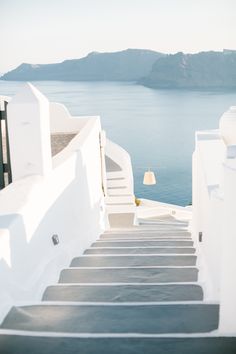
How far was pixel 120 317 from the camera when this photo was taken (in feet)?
11.1

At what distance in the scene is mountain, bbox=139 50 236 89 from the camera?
185250 millimetres

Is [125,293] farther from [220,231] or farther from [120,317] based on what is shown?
[220,231]

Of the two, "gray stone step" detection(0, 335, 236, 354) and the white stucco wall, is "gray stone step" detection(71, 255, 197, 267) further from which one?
"gray stone step" detection(0, 335, 236, 354)

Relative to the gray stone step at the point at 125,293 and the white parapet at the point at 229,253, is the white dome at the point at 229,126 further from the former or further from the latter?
the white parapet at the point at 229,253

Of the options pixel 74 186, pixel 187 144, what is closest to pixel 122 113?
pixel 187 144

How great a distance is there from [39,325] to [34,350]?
15.6 inches

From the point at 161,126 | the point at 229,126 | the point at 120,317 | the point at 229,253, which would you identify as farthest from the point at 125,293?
the point at 161,126

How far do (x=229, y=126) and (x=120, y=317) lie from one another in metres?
4.70

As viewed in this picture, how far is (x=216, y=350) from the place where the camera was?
2775 mm

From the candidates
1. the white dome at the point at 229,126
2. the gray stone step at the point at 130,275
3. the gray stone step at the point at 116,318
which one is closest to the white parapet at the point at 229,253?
the gray stone step at the point at 116,318

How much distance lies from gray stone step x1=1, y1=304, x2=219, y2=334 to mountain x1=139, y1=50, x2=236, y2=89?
18805cm

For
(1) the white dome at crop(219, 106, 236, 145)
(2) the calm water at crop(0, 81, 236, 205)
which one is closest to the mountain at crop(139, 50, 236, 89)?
(2) the calm water at crop(0, 81, 236, 205)

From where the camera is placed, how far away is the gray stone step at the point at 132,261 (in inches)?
217

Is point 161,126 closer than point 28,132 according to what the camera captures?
No
